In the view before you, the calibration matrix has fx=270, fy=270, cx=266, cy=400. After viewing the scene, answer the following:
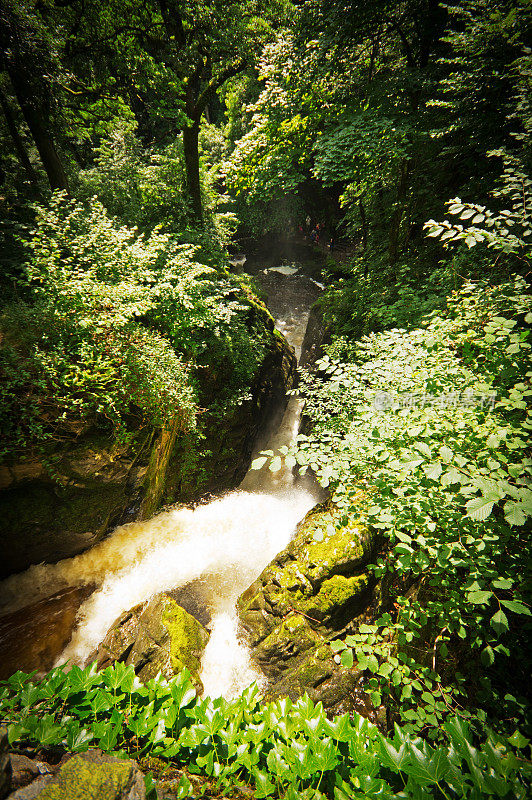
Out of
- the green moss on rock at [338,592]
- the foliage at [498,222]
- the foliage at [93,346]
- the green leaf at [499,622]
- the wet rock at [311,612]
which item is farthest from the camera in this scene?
the green moss on rock at [338,592]

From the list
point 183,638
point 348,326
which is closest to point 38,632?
point 183,638

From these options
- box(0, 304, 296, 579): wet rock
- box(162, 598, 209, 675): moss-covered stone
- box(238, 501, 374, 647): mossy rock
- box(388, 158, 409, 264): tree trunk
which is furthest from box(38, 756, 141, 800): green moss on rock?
box(388, 158, 409, 264): tree trunk

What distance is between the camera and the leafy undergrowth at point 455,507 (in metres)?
1.81

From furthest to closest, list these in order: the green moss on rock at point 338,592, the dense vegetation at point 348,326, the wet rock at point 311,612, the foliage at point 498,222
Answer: the green moss on rock at point 338,592, the wet rock at point 311,612, the foliage at point 498,222, the dense vegetation at point 348,326

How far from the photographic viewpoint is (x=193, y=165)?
25.4 ft

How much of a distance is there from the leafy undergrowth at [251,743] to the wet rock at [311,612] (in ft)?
6.96

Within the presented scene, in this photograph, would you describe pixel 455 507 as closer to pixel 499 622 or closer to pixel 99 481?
pixel 499 622

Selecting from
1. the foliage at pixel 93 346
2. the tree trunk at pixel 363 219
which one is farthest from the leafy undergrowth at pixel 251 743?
the tree trunk at pixel 363 219

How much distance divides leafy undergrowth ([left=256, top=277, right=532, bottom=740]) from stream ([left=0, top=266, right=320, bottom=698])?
3.14 meters

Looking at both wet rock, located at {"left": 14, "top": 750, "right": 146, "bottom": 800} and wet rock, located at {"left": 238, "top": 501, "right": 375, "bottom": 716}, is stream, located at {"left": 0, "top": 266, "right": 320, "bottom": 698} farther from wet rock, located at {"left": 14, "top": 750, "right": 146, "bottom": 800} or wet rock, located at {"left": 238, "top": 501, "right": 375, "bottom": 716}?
wet rock, located at {"left": 14, "top": 750, "right": 146, "bottom": 800}

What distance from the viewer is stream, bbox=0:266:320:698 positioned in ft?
13.7

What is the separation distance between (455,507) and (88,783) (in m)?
2.70

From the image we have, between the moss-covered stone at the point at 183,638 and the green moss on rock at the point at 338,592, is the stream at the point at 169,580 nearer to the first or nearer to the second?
the moss-covered stone at the point at 183,638

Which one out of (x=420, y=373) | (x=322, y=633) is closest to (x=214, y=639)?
(x=322, y=633)
